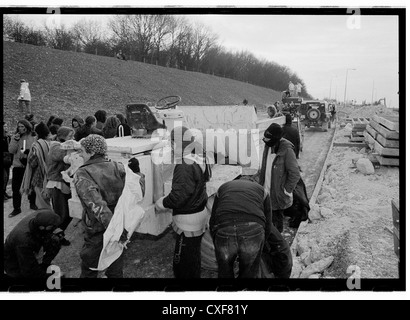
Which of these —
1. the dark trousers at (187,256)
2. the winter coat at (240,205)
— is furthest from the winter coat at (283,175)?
the dark trousers at (187,256)

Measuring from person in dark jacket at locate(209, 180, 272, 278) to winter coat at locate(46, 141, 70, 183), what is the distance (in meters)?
2.52

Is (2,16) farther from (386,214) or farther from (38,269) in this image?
(386,214)

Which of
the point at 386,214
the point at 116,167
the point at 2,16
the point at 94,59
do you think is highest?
the point at 94,59

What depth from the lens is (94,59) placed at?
81.6 ft

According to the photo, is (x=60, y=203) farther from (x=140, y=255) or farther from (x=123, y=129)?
(x=123, y=129)

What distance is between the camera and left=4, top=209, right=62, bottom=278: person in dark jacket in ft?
10.00

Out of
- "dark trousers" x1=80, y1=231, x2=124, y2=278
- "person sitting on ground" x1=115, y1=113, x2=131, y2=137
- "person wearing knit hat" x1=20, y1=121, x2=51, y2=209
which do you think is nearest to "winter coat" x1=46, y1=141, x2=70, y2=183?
"person wearing knit hat" x1=20, y1=121, x2=51, y2=209

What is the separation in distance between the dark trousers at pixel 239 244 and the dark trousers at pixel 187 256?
1.38ft

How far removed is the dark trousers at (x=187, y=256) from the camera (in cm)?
346

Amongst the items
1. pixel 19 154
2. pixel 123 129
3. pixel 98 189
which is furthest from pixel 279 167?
pixel 19 154

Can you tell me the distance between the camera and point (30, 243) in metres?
3.10

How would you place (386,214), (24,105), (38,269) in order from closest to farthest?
1. (38,269)
2. (386,214)
3. (24,105)
